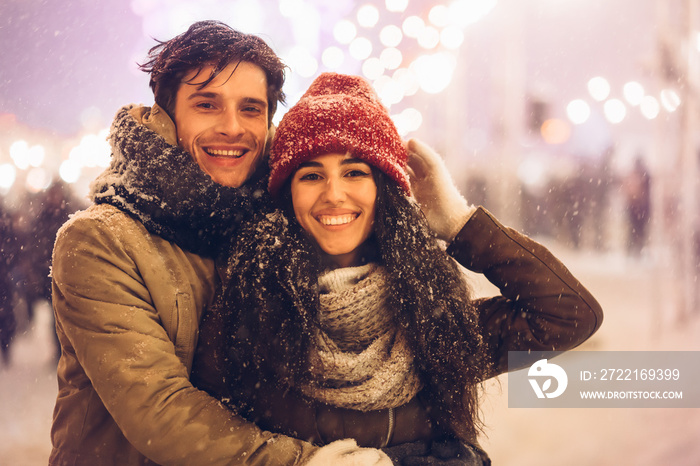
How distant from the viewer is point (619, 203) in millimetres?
13727

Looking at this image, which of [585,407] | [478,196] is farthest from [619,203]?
[585,407]

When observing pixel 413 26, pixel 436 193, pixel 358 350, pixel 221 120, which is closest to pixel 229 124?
pixel 221 120

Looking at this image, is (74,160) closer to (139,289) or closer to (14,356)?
(14,356)

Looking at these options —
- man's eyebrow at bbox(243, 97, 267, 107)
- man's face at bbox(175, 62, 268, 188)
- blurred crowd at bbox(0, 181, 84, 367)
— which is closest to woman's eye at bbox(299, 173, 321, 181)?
man's face at bbox(175, 62, 268, 188)

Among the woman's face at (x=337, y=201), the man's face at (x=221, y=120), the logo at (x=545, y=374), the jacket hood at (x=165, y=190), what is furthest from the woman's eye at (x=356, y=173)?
the logo at (x=545, y=374)

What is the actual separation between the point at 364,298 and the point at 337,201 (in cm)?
35

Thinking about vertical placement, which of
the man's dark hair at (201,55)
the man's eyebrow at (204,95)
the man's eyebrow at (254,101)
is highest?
the man's dark hair at (201,55)

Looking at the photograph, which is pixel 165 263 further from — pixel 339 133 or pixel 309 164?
pixel 339 133

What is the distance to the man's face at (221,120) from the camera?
2.04 m

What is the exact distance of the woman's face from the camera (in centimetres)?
186

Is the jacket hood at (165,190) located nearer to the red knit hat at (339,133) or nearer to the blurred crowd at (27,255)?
the red knit hat at (339,133)

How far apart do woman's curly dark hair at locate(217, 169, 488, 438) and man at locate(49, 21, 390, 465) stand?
0.17m

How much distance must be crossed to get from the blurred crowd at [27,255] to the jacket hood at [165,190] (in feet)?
12.8

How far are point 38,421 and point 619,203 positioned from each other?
1347 cm
